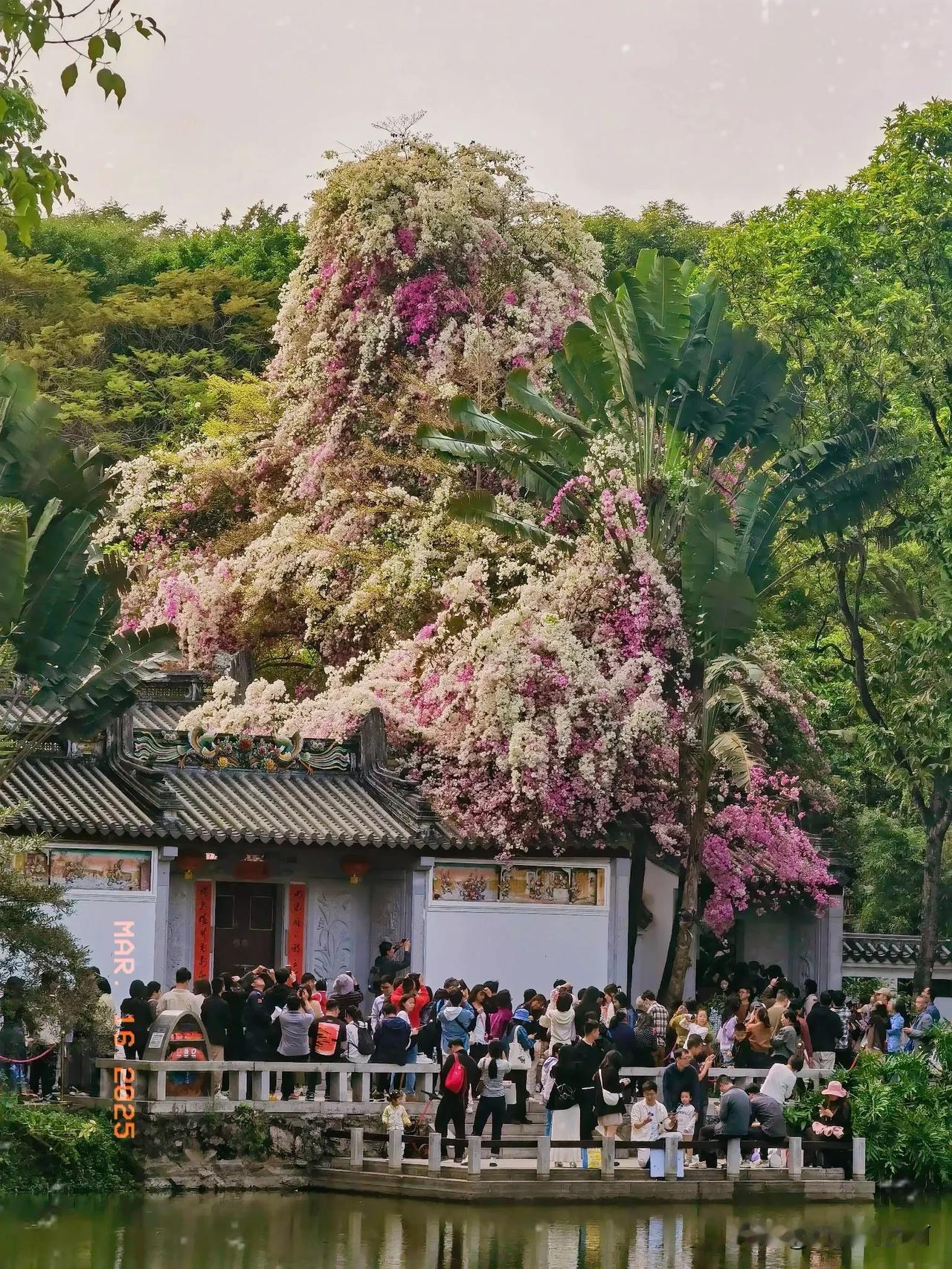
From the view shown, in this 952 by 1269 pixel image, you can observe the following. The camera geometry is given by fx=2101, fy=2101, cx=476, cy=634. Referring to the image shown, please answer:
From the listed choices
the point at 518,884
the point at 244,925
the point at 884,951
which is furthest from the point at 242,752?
the point at 884,951

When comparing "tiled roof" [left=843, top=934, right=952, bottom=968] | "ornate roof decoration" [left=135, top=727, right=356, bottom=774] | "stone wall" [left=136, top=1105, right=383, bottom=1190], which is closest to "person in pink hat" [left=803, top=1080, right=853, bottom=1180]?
"stone wall" [left=136, top=1105, right=383, bottom=1190]

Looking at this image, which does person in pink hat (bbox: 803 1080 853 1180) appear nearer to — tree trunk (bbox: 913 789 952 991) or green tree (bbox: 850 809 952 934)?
tree trunk (bbox: 913 789 952 991)

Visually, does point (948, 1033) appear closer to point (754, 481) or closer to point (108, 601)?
point (754, 481)

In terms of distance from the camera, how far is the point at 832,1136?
2225 cm

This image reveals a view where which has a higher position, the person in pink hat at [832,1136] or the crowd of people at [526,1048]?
the crowd of people at [526,1048]

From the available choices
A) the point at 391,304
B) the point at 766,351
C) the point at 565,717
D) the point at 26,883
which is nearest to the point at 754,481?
the point at 766,351

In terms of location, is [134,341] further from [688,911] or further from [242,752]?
[688,911]

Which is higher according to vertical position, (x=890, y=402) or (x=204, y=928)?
(x=890, y=402)

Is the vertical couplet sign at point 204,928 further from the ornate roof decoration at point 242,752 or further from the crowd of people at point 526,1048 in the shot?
the crowd of people at point 526,1048

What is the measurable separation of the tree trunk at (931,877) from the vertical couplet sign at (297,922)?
1025 centimetres

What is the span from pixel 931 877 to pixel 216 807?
1196 centimetres

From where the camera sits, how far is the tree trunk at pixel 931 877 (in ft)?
110

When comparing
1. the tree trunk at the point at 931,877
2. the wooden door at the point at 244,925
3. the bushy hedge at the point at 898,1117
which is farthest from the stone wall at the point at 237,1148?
the tree trunk at the point at 931,877

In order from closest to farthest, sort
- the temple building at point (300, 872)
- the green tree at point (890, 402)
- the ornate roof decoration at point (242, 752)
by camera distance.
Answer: the temple building at point (300, 872)
the ornate roof decoration at point (242, 752)
the green tree at point (890, 402)
